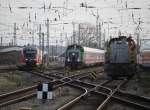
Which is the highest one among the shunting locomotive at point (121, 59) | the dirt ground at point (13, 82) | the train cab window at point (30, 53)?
the shunting locomotive at point (121, 59)

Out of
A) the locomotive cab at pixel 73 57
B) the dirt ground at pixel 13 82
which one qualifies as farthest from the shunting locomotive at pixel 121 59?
the locomotive cab at pixel 73 57

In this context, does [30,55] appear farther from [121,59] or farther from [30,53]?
[121,59]

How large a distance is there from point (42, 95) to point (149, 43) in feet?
84.7

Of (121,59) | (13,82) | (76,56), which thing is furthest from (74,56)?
(13,82)

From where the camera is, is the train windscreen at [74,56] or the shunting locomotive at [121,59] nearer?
the shunting locomotive at [121,59]

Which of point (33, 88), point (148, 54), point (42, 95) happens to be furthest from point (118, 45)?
point (42, 95)

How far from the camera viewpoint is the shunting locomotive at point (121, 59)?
28438 mm

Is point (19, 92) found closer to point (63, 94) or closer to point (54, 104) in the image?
point (63, 94)

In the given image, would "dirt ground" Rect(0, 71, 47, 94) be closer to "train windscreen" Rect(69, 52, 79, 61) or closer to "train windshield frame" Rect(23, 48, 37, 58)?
"train windshield frame" Rect(23, 48, 37, 58)

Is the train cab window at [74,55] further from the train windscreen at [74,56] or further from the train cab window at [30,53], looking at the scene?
the train cab window at [30,53]

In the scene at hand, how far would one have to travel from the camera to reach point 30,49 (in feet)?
147

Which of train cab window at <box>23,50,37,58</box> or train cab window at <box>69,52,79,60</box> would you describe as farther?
train cab window at <box>69,52,79,60</box>

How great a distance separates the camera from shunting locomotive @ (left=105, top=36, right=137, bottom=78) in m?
28.4

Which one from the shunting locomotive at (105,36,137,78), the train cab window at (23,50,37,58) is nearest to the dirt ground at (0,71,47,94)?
the shunting locomotive at (105,36,137,78)
